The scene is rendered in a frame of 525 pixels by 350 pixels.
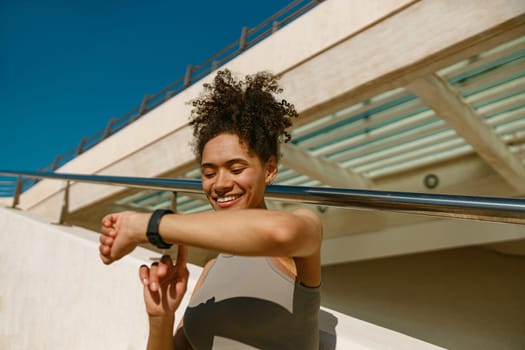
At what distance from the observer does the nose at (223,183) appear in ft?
3.18

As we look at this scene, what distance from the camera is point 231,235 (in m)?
0.65

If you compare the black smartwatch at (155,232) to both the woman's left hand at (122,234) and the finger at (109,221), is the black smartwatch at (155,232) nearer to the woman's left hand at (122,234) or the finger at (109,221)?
the woman's left hand at (122,234)

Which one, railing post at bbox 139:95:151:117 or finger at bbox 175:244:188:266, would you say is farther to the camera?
railing post at bbox 139:95:151:117

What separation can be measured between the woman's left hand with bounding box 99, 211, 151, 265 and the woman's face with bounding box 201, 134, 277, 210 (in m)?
0.25

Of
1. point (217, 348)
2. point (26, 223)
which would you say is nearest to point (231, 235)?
point (217, 348)

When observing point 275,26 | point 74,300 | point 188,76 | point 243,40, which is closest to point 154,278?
point 74,300

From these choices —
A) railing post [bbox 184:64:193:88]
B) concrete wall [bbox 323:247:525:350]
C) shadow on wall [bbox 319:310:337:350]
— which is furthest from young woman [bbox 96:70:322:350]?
concrete wall [bbox 323:247:525:350]

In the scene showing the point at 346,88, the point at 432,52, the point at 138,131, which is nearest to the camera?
the point at 432,52

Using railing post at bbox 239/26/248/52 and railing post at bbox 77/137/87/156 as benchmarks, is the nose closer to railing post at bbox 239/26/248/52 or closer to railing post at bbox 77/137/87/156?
railing post at bbox 239/26/248/52

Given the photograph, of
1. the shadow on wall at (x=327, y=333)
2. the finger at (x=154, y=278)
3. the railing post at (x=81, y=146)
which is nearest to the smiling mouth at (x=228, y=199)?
the finger at (x=154, y=278)

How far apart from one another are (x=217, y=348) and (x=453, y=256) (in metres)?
8.17

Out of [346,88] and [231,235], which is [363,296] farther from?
[231,235]

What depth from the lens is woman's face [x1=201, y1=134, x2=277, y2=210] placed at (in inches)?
38.4

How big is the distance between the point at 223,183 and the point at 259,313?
35 cm
